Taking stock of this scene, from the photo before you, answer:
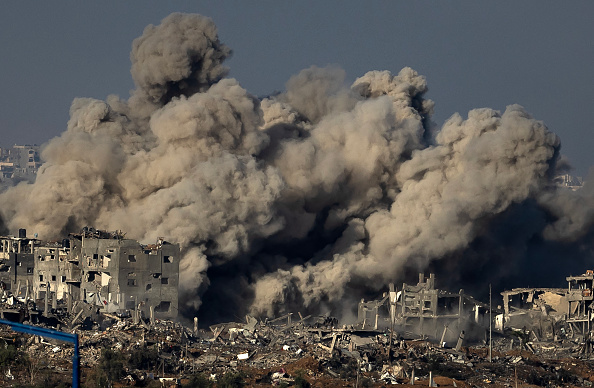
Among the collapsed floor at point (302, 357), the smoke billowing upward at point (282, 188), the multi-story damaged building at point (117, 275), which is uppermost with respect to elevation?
the smoke billowing upward at point (282, 188)

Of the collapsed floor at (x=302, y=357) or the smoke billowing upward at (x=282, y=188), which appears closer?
the collapsed floor at (x=302, y=357)

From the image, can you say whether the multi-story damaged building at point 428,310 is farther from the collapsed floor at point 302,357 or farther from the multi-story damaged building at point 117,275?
the multi-story damaged building at point 117,275

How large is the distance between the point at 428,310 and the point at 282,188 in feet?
31.0

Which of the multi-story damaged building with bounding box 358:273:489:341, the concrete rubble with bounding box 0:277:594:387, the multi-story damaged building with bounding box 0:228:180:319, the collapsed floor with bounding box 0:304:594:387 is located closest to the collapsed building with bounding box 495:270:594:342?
the multi-story damaged building with bounding box 358:273:489:341

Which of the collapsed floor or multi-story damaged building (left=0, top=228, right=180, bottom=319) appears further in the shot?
multi-story damaged building (left=0, top=228, right=180, bottom=319)

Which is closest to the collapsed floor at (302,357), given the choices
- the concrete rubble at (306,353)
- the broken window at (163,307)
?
the concrete rubble at (306,353)

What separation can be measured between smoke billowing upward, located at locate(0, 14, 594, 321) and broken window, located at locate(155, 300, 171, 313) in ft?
4.71

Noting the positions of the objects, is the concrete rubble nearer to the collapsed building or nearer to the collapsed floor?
the collapsed floor

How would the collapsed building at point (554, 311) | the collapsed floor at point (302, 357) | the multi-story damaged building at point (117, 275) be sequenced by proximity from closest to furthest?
1. the collapsed floor at point (302, 357)
2. the multi-story damaged building at point (117, 275)
3. the collapsed building at point (554, 311)

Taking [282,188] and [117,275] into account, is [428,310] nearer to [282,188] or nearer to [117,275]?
[282,188]

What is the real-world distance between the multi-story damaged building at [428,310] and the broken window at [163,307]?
944 centimetres

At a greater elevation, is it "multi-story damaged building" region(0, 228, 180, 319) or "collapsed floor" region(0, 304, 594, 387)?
"multi-story damaged building" region(0, 228, 180, 319)

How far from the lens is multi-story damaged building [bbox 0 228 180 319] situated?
7312cm

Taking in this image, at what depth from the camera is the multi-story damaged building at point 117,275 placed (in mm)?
73125
